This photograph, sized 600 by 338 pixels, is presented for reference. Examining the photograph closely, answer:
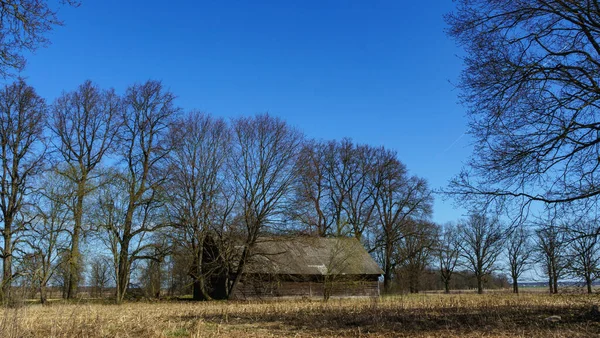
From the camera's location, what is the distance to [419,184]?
46.7 m

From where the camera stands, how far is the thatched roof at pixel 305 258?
2956cm

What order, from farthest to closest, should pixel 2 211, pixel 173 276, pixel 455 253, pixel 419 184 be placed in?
pixel 455 253 < pixel 419 184 < pixel 173 276 < pixel 2 211

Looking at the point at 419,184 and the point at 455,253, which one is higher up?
the point at 419,184

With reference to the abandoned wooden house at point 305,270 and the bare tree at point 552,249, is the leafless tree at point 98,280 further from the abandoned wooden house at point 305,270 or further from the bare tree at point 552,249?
the bare tree at point 552,249

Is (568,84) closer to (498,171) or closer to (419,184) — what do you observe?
(498,171)

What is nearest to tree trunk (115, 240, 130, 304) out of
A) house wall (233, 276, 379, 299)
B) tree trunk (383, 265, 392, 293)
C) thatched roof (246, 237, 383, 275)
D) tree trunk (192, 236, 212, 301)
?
tree trunk (192, 236, 212, 301)

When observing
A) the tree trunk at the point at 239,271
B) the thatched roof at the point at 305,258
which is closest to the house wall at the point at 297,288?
the tree trunk at the point at 239,271

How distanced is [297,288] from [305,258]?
8.27 feet

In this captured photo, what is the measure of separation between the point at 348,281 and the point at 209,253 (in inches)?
366

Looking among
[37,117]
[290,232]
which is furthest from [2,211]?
[290,232]

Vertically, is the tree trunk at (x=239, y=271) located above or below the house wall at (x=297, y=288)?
above

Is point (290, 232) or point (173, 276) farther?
point (173, 276)

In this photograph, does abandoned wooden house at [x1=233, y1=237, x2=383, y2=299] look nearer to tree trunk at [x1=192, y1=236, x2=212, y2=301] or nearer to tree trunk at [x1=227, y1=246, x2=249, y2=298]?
tree trunk at [x1=227, y1=246, x2=249, y2=298]

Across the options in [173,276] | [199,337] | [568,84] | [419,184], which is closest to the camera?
[199,337]
